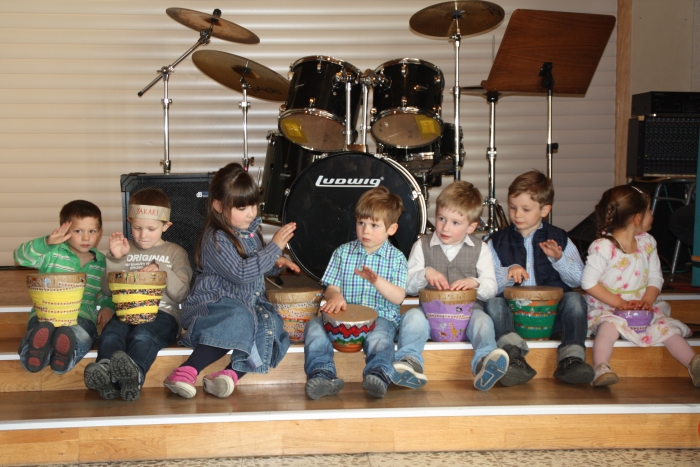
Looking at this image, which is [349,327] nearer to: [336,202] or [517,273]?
[517,273]

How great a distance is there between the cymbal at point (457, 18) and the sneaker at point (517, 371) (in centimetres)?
228

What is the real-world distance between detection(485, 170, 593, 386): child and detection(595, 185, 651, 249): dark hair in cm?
18

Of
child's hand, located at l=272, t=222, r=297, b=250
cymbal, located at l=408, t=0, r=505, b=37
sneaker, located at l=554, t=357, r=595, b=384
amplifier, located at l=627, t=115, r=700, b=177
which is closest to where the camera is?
sneaker, located at l=554, t=357, r=595, b=384

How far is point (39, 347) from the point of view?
267 cm

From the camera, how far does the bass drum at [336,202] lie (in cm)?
375

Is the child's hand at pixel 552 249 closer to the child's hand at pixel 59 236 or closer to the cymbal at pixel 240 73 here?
the child's hand at pixel 59 236

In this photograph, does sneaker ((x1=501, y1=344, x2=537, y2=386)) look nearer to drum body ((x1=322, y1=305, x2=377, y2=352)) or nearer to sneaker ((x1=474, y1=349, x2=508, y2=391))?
sneaker ((x1=474, y1=349, x2=508, y2=391))

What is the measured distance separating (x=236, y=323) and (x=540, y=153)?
3475mm

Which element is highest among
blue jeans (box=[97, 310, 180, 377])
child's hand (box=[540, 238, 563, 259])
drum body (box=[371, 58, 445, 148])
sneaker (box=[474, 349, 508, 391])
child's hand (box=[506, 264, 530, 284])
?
drum body (box=[371, 58, 445, 148])

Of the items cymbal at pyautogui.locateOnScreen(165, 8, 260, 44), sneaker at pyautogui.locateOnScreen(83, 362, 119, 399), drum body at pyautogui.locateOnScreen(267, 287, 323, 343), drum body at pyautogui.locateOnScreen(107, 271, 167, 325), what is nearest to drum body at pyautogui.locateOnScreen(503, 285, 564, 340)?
drum body at pyautogui.locateOnScreen(267, 287, 323, 343)

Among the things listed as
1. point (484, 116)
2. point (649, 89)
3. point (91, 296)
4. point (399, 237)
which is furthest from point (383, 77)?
point (649, 89)

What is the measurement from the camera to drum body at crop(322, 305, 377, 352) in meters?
2.73

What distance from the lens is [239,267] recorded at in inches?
112

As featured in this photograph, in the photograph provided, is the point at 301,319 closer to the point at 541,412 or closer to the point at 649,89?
→ the point at 541,412
